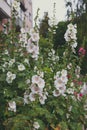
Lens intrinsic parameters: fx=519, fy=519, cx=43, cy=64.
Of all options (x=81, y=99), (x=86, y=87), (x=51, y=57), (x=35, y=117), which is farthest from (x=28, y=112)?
(x=86, y=87)

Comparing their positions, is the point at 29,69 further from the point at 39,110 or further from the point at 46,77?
the point at 39,110

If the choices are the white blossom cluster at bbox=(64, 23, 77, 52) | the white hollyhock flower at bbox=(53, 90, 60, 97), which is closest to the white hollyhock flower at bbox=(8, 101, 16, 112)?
the white hollyhock flower at bbox=(53, 90, 60, 97)

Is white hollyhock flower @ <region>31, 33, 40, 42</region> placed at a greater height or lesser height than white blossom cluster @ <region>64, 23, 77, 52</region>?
lesser

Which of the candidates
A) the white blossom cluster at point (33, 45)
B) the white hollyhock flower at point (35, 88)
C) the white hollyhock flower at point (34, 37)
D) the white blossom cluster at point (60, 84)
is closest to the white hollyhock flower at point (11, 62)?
the white blossom cluster at point (33, 45)

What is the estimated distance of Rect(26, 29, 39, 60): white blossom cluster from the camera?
5.37 metres

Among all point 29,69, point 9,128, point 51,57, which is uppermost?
point 51,57

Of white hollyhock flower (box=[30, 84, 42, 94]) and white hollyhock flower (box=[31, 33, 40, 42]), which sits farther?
white hollyhock flower (box=[31, 33, 40, 42])

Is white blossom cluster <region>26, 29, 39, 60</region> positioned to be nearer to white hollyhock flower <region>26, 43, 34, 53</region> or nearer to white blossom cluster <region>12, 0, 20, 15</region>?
white hollyhock flower <region>26, 43, 34, 53</region>

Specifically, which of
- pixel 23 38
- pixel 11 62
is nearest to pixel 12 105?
pixel 11 62

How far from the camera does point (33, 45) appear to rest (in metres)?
5.40

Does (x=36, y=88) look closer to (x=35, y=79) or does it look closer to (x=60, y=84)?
(x=35, y=79)

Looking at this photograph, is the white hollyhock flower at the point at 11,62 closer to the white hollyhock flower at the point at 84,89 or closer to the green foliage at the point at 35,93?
the green foliage at the point at 35,93

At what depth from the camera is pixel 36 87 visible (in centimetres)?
496

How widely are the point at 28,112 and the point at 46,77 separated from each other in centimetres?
61
